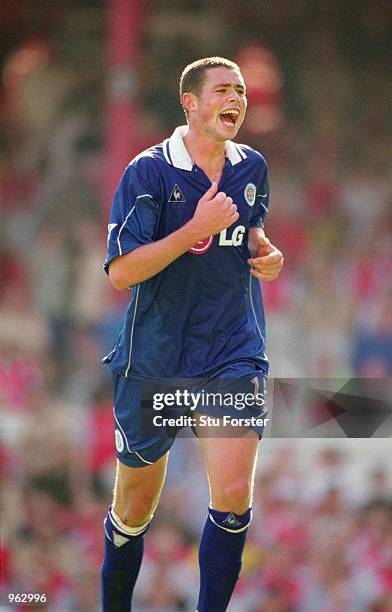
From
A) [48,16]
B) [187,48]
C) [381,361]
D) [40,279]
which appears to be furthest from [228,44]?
[381,361]

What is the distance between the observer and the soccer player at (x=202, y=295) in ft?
15.4

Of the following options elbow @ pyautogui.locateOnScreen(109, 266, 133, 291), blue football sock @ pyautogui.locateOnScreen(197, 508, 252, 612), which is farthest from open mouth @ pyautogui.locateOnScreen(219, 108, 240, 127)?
blue football sock @ pyautogui.locateOnScreen(197, 508, 252, 612)

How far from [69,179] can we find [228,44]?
1.82 meters

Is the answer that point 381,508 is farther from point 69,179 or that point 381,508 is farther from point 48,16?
point 48,16

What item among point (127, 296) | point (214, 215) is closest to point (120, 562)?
point (214, 215)

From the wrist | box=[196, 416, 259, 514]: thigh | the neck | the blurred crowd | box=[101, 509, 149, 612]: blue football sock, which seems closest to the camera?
the wrist

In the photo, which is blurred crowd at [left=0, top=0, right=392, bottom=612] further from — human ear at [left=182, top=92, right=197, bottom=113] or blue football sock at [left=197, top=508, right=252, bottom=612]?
human ear at [left=182, top=92, right=197, bottom=113]

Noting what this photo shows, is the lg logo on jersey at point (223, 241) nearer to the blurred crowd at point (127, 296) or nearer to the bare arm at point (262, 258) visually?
the bare arm at point (262, 258)

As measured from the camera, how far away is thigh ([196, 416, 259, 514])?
4645mm

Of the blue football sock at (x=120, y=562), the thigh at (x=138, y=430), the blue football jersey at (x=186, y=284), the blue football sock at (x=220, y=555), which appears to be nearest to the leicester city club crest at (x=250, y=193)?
the blue football jersey at (x=186, y=284)

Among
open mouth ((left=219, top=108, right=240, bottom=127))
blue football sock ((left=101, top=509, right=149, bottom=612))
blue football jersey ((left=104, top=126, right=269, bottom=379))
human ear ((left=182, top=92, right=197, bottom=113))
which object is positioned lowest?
blue football sock ((left=101, top=509, right=149, bottom=612))

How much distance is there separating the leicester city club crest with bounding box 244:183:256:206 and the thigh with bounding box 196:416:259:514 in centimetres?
86

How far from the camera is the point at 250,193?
4.92 meters

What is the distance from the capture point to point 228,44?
11102 mm
